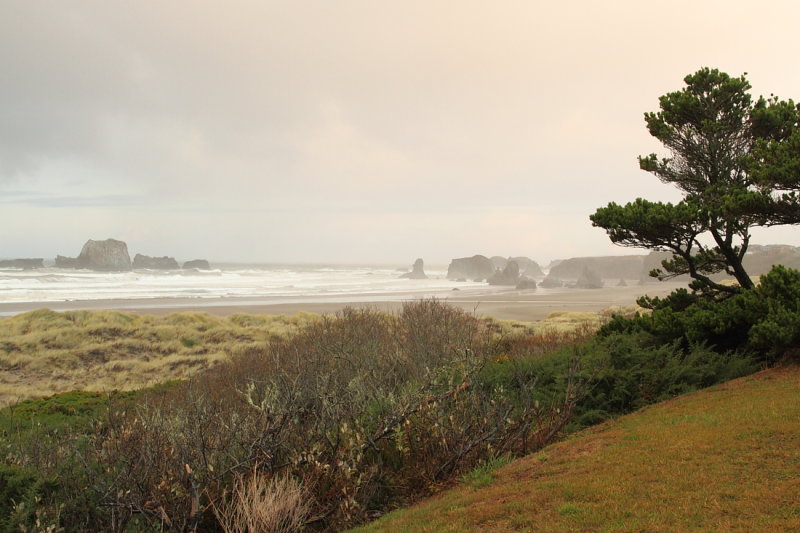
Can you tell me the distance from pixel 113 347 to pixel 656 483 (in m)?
26.4

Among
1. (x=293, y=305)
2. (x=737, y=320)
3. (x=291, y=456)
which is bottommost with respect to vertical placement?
(x=293, y=305)

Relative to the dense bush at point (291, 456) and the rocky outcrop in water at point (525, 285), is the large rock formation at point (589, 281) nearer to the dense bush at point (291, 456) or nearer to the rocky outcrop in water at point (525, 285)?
the rocky outcrop in water at point (525, 285)

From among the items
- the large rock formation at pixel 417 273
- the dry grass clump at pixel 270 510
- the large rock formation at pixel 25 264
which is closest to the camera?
→ the dry grass clump at pixel 270 510

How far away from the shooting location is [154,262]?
113188mm

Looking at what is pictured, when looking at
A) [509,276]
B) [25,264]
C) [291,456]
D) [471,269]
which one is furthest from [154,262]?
[291,456]

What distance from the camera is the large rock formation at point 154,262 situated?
110m

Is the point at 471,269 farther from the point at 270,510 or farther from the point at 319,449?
the point at 270,510

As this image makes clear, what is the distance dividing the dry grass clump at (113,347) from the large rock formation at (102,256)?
73652mm

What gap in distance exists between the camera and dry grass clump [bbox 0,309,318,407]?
21.3m

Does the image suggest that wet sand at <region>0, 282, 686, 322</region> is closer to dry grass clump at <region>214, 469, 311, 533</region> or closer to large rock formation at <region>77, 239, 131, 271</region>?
dry grass clump at <region>214, 469, 311, 533</region>

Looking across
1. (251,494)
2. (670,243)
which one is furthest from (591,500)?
(670,243)

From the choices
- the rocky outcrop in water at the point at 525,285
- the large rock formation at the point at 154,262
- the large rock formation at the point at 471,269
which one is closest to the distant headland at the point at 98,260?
the large rock formation at the point at 154,262

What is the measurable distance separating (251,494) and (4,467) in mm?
3097

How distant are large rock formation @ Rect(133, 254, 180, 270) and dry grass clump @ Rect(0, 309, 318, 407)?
Answer: 285ft
